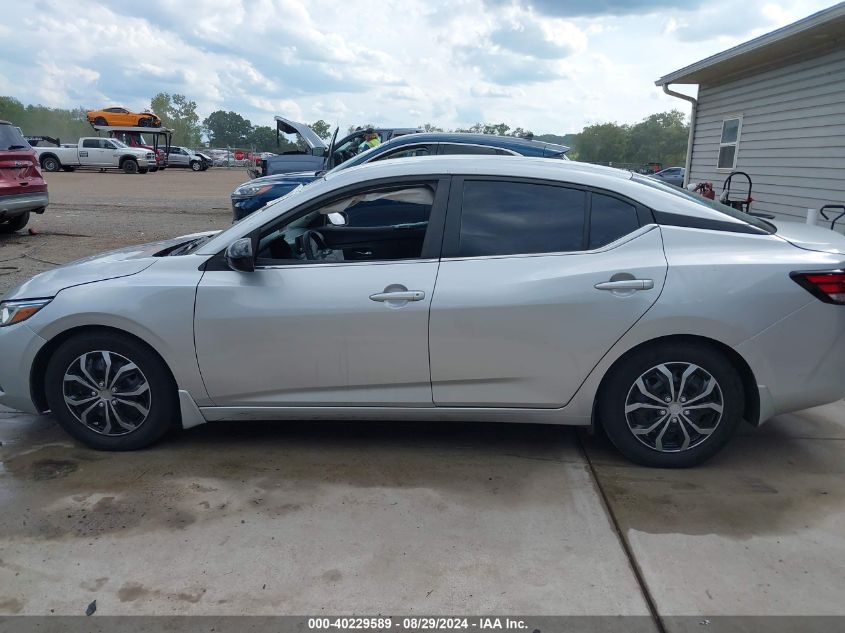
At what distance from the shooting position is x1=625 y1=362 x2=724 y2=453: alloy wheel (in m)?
3.39

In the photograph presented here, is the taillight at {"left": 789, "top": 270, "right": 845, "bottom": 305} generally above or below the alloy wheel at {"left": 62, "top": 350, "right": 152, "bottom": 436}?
above

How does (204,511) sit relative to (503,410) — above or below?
below

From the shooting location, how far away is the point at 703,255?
3.37 meters

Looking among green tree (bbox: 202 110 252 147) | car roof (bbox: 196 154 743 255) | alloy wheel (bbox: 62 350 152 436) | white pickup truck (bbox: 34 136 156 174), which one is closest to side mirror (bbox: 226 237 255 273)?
car roof (bbox: 196 154 743 255)

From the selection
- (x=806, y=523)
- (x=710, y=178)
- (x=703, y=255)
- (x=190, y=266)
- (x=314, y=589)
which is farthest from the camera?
(x=710, y=178)

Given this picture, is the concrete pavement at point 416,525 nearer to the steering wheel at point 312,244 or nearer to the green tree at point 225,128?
the steering wheel at point 312,244

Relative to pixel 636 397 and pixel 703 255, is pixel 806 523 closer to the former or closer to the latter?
pixel 636 397

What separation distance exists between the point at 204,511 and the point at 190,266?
1.28 metres

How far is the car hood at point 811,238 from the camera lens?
3.42m

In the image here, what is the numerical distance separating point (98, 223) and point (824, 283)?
12870mm

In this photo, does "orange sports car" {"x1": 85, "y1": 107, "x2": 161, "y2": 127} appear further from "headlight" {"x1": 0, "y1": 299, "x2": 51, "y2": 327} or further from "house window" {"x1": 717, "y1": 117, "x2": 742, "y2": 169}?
"headlight" {"x1": 0, "y1": 299, "x2": 51, "y2": 327}

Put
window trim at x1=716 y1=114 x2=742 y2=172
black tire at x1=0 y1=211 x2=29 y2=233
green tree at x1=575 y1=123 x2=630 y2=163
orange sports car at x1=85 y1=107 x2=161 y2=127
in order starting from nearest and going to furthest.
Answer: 1. black tire at x1=0 y1=211 x2=29 y2=233
2. window trim at x1=716 y1=114 x2=742 y2=172
3. green tree at x1=575 y1=123 x2=630 y2=163
4. orange sports car at x1=85 y1=107 x2=161 y2=127

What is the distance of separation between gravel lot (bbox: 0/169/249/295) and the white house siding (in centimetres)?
984

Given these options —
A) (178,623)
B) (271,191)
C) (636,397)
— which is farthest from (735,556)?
(271,191)
